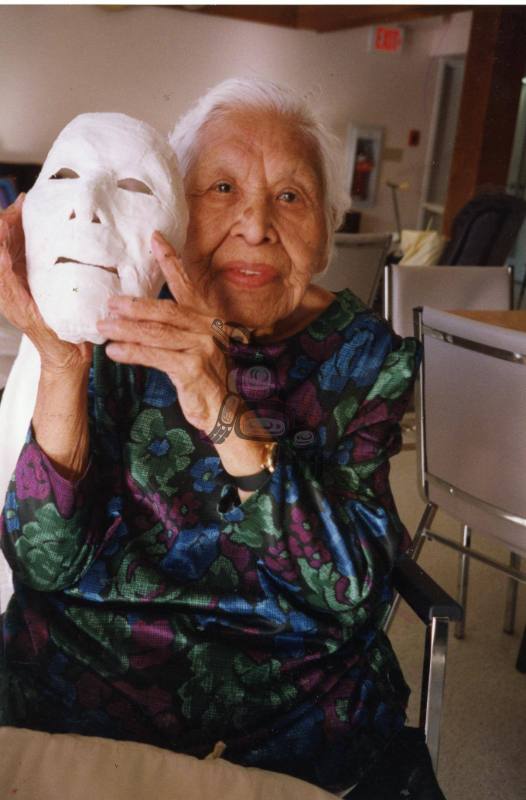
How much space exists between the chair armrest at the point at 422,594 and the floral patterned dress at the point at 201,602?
0.16 feet

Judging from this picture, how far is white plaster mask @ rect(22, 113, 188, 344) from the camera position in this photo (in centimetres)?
70

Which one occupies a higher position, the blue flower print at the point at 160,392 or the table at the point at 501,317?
the blue flower print at the point at 160,392

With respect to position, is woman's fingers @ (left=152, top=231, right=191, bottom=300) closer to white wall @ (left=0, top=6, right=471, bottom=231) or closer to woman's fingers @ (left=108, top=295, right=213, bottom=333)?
woman's fingers @ (left=108, top=295, right=213, bottom=333)

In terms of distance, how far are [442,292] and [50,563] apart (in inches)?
66.9

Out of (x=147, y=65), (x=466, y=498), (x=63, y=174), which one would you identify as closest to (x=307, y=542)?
(x=63, y=174)

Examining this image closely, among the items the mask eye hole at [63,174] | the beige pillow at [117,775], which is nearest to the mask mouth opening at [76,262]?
the mask eye hole at [63,174]

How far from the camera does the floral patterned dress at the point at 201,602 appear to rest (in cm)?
94

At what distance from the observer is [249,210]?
0.95 m

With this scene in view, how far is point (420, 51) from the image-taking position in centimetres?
123

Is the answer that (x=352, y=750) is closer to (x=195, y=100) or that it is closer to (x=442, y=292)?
(x=195, y=100)

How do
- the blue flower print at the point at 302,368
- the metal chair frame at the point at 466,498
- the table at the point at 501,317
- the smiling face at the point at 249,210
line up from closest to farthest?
the smiling face at the point at 249,210 → the blue flower print at the point at 302,368 → the metal chair frame at the point at 466,498 → the table at the point at 501,317

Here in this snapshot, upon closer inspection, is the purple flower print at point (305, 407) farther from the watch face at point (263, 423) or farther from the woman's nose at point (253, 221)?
the woman's nose at point (253, 221)

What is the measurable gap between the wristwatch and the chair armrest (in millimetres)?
303

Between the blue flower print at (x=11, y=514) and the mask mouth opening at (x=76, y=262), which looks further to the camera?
the blue flower print at (x=11, y=514)
